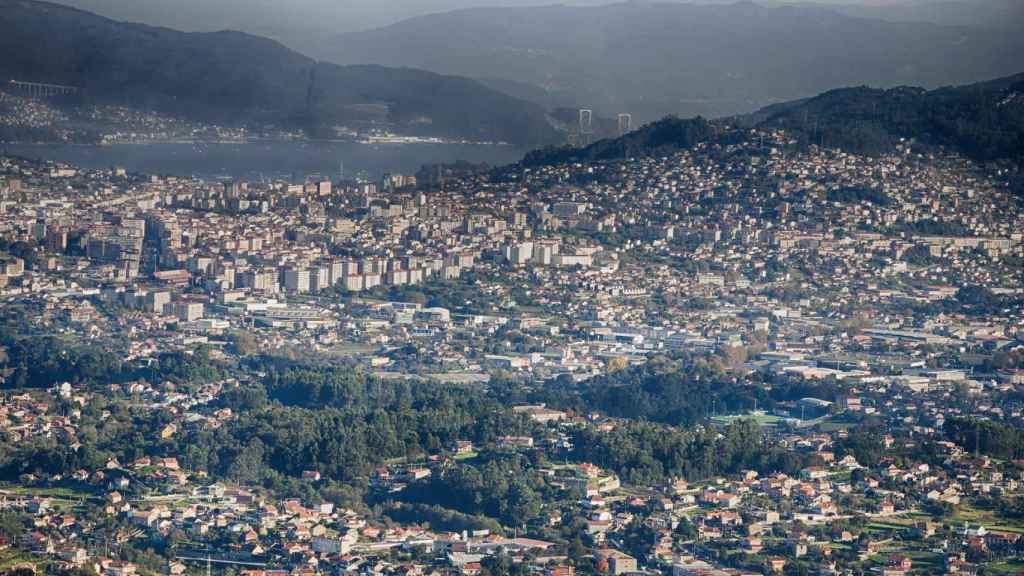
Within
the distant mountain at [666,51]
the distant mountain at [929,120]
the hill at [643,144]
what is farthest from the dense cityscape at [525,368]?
the distant mountain at [666,51]

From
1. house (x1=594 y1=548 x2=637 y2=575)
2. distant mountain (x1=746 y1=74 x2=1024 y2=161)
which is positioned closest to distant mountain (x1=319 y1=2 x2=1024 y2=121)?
distant mountain (x1=746 y1=74 x2=1024 y2=161)

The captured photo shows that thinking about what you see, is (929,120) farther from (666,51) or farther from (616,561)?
(616,561)

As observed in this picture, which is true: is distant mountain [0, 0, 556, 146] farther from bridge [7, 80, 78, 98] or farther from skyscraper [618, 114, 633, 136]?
skyscraper [618, 114, 633, 136]

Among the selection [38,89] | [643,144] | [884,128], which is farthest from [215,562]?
[38,89]

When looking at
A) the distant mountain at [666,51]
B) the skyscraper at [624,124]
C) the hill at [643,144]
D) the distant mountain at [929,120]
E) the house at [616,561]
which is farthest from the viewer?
the distant mountain at [666,51]

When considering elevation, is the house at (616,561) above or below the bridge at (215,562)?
above

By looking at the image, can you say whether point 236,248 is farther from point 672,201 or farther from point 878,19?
point 878,19

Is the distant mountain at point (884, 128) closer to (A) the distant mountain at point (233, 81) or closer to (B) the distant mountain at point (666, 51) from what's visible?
(A) the distant mountain at point (233, 81)

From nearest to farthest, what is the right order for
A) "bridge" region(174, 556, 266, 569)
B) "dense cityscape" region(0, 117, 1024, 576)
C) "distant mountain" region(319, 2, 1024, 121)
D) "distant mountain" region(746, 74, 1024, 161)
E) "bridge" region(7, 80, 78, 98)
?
"bridge" region(174, 556, 266, 569)
"dense cityscape" region(0, 117, 1024, 576)
"distant mountain" region(746, 74, 1024, 161)
"bridge" region(7, 80, 78, 98)
"distant mountain" region(319, 2, 1024, 121)
